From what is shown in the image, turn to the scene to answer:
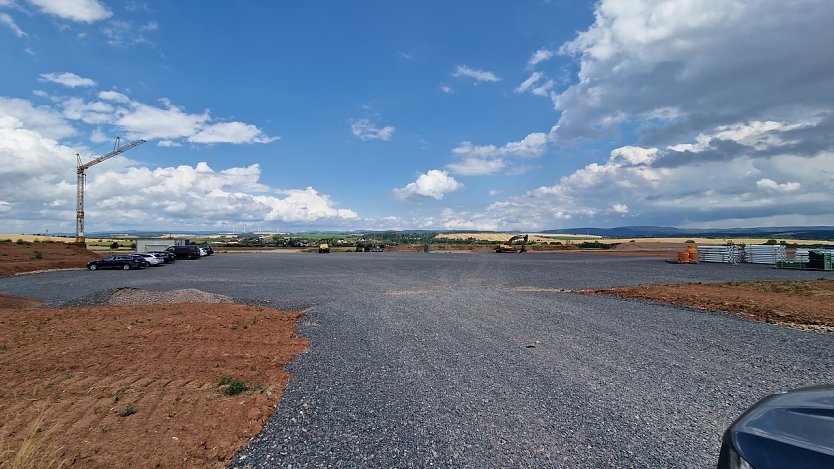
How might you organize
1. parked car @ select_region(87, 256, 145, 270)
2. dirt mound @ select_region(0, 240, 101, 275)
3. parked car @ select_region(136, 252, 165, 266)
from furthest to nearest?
1. parked car @ select_region(136, 252, 165, 266)
2. parked car @ select_region(87, 256, 145, 270)
3. dirt mound @ select_region(0, 240, 101, 275)

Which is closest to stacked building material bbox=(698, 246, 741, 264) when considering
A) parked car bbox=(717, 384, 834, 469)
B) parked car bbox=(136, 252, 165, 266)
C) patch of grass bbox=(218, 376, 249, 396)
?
patch of grass bbox=(218, 376, 249, 396)

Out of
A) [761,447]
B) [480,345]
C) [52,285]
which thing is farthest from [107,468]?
[52,285]

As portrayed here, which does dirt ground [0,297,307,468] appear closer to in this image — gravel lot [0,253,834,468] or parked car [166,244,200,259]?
gravel lot [0,253,834,468]

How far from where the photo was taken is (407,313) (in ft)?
46.2

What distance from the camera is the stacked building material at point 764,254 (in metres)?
37.4

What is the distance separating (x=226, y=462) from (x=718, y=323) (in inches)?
506

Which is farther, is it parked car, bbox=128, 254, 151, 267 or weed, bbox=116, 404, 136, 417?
parked car, bbox=128, 254, 151, 267

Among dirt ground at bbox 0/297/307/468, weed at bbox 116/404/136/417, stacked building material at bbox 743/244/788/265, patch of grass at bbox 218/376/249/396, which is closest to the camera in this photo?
dirt ground at bbox 0/297/307/468

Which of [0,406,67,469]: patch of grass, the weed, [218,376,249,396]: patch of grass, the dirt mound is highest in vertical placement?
the dirt mound

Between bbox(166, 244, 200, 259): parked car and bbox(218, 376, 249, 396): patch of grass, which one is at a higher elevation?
bbox(166, 244, 200, 259): parked car

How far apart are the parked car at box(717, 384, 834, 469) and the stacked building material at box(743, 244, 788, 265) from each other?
44.6m

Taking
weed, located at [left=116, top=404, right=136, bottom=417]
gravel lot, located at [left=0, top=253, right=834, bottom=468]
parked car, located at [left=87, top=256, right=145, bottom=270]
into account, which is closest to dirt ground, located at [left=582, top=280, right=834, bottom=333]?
gravel lot, located at [left=0, top=253, right=834, bottom=468]

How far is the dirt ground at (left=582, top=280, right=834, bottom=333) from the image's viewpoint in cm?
1259

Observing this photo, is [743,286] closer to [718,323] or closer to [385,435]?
[718,323]
